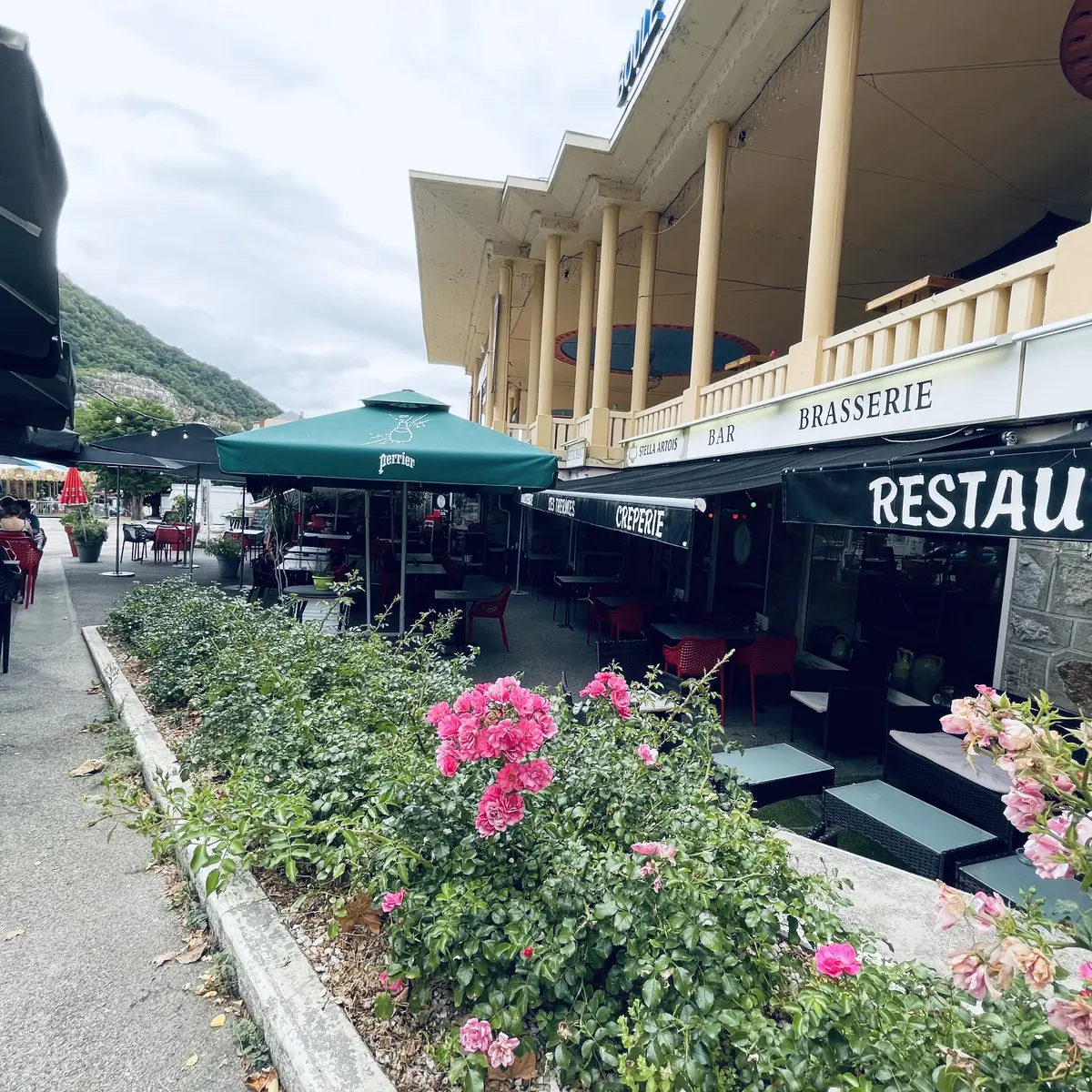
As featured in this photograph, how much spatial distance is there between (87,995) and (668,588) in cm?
860

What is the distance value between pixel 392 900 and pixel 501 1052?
558 millimetres

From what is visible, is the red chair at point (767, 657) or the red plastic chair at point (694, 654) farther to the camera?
the red chair at point (767, 657)

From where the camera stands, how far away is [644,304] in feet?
31.3

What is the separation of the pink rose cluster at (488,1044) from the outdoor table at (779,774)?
1.80 m

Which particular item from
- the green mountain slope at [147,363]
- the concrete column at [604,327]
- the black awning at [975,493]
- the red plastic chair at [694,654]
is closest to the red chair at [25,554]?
the concrete column at [604,327]

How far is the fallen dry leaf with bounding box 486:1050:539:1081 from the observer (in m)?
1.79

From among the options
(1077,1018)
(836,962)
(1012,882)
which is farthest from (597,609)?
(1077,1018)

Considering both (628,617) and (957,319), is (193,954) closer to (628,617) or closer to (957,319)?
(957,319)

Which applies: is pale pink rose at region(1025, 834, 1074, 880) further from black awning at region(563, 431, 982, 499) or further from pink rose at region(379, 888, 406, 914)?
black awning at region(563, 431, 982, 499)

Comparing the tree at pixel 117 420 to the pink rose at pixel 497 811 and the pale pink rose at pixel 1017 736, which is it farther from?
the pale pink rose at pixel 1017 736

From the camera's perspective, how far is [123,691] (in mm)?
5051

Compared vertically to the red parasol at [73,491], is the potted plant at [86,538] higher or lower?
lower

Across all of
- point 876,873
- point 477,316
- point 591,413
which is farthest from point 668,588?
point 477,316

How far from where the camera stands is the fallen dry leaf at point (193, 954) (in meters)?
2.50
